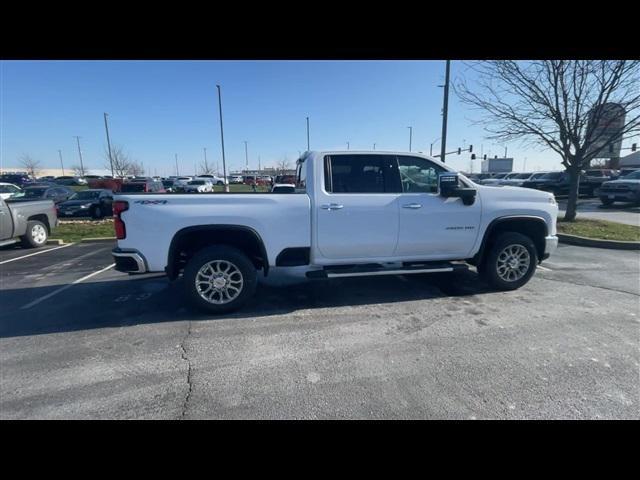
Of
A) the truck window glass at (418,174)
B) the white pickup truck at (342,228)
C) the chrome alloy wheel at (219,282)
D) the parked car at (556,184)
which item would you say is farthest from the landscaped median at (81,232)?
the parked car at (556,184)

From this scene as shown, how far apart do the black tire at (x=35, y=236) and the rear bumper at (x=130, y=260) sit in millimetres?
7122

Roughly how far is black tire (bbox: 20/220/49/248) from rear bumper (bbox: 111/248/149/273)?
7122mm

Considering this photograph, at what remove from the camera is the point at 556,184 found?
2112cm

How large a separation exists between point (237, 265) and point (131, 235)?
1.31 meters

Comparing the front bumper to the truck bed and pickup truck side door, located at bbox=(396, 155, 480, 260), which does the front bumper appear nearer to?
pickup truck side door, located at bbox=(396, 155, 480, 260)

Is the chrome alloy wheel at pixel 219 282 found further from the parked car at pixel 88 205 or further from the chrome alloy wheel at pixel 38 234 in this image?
the parked car at pixel 88 205

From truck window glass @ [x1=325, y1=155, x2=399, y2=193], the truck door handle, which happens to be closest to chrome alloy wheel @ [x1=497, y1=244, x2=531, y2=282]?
truck window glass @ [x1=325, y1=155, x2=399, y2=193]

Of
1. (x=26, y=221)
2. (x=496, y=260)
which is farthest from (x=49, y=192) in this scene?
(x=496, y=260)

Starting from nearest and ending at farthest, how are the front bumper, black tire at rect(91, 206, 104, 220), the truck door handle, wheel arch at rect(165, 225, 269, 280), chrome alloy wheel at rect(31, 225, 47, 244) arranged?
wheel arch at rect(165, 225, 269, 280) → the truck door handle → the front bumper → chrome alloy wheel at rect(31, 225, 47, 244) → black tire at rect(91, 206, 104, 220)

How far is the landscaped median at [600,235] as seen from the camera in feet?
25.7

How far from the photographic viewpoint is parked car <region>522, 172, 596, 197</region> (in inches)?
830

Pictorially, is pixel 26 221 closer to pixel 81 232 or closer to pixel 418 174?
pixel 81 232

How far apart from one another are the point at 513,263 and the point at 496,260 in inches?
13.4
